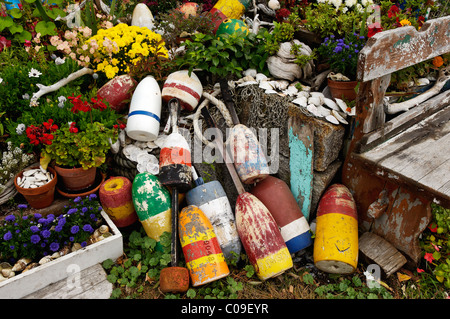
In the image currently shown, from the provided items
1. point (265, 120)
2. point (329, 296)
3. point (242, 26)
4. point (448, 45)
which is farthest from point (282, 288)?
point (242, 26)

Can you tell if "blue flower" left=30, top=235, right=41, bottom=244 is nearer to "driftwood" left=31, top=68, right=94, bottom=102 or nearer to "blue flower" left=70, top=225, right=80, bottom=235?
"blue flower" left=70, top=225, right=80, bottom=235

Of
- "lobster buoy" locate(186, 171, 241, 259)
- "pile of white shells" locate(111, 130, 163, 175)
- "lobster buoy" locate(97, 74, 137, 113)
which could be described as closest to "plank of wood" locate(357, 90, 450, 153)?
"lobster buoy" locate(186, 171, 241, 259)

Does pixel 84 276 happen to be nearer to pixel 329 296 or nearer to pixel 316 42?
pixel 329 296

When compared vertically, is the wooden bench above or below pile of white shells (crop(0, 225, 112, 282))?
above

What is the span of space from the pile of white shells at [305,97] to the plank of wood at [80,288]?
2.15m

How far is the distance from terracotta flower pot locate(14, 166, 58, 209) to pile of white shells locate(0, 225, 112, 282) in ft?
1.47

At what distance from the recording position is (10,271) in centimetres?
240

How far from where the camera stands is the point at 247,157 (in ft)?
9.30

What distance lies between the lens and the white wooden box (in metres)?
2.35

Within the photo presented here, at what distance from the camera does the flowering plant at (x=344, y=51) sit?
3004 mm

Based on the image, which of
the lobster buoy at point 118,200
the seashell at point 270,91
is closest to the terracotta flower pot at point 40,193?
the lobster buoy at point 118,200

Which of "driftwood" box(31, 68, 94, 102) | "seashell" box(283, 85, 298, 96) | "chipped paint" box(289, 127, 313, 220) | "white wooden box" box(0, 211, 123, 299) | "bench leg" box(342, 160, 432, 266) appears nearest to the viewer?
"white wooden box" box(0, 211, 123, 299)

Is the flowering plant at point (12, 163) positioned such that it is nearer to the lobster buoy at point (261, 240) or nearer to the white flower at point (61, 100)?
the white flower at point (61, 100)

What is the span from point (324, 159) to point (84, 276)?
2152 millimetres
